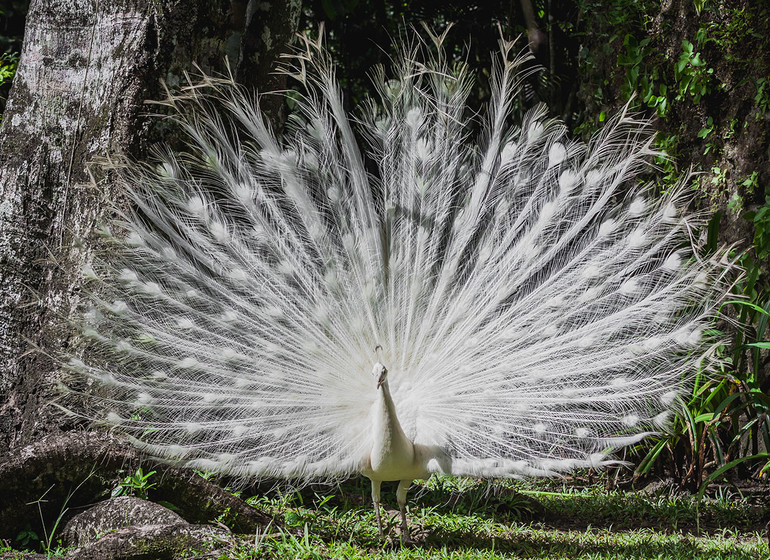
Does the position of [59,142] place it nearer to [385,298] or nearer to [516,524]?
[385,298]

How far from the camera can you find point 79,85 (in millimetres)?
4176

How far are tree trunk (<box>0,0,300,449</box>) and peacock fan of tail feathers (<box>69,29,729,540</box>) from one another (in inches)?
8.4

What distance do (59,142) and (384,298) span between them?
1.96 m

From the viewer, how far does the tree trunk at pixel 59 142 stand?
160 inches

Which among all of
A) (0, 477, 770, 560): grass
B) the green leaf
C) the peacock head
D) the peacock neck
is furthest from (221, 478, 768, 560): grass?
the peacock head

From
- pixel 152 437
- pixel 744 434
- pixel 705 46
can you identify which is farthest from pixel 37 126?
pixel 744 434

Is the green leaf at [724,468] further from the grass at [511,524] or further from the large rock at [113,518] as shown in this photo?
the large rock at [113,518]

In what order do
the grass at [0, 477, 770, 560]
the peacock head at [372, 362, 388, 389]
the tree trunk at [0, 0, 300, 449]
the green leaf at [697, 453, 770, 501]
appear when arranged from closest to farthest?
the peacock head at [372, 362, 388, 389] < the grass at [0, 477, 770, 560] < the tree trunk at [0, 0, 300, 449] < the green leaf at [697, 453, 770, 501]

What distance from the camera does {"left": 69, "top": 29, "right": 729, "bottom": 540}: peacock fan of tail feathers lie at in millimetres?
3873

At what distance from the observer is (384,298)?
3961 mm

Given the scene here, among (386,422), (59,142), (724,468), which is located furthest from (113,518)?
(724,468)

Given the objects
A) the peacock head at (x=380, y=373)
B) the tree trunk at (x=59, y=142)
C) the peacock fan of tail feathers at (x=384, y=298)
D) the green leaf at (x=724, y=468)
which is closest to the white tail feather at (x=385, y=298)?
the peacock fan of tail feathers at (x=384, y=298)

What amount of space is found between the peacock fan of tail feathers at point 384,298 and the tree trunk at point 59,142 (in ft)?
0.70

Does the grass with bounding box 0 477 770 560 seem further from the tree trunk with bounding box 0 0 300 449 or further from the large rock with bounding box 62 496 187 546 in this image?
the tree trunk with bounding box 0 0 300 449
